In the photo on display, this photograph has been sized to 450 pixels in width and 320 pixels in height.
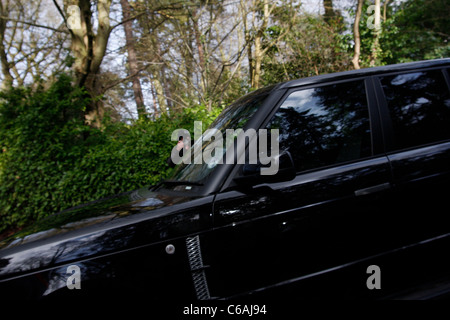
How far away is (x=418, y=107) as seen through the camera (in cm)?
223

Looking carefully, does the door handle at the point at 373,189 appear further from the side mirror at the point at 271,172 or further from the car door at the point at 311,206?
the side mirror at the point at 271,172

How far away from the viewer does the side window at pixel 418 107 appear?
2150 mm

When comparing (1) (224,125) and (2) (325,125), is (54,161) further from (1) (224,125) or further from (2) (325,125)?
(2) (325,125)

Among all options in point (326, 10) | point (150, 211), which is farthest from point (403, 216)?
point (326, 10)

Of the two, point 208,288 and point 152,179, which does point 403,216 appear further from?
point 152,179

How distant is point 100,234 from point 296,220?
1142 mm

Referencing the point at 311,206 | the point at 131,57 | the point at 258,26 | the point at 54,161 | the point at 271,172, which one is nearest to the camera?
the point at 271,172

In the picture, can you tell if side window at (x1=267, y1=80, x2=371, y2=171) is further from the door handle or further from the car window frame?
the door handle

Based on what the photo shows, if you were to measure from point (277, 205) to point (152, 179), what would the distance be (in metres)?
4.57

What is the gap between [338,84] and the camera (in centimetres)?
216

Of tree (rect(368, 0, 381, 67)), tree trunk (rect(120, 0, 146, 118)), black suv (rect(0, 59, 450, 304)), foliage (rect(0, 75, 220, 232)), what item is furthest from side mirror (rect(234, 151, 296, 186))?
tree (rect(368, 0, 381, 67))

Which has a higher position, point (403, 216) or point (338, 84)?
point (338, 84)

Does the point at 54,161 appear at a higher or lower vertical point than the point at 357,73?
lower

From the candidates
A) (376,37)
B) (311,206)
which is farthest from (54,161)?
(376,37)
